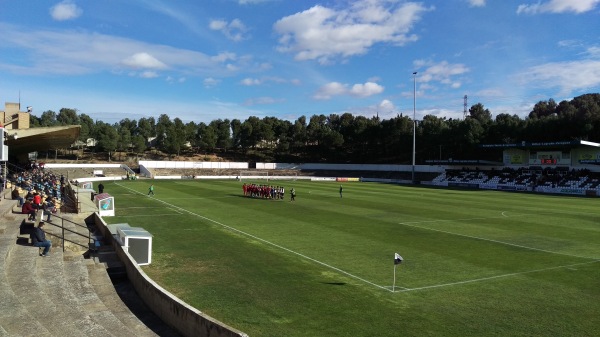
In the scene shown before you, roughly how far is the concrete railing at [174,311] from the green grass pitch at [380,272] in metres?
1.08

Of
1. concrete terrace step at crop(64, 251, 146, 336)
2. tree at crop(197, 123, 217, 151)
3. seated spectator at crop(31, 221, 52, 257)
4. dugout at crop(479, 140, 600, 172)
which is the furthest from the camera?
tree at crop(197, 123, 217, 151)

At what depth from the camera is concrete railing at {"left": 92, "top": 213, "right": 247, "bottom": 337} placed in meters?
8.56

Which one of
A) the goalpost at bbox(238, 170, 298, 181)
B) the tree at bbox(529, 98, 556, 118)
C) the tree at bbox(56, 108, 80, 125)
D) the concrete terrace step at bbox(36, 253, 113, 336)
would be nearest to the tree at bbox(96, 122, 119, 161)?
the tree at bbox(56, 108, 80, 125)

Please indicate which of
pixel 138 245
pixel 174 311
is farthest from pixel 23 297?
pixel 138 245

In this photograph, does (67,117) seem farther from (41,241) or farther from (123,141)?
(41,241)

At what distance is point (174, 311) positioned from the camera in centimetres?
1043

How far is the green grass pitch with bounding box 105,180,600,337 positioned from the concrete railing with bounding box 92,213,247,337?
3.54 ft

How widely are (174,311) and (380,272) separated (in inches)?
322

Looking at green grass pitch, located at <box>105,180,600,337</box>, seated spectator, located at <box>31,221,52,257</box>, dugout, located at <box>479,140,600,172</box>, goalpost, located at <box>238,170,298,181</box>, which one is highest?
dugout, located at <box>479,140,600,172</box>

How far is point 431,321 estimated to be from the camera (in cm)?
1127

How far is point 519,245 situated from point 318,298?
13.3m

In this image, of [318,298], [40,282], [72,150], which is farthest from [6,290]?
[72,150]

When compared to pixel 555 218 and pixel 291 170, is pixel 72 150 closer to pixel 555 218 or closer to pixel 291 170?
pixel 291 170

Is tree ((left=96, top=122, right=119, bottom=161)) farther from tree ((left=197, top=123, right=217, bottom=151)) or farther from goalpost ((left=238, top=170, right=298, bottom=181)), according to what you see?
goalpost ((left=238, top=170, right=298, bottom=181))
